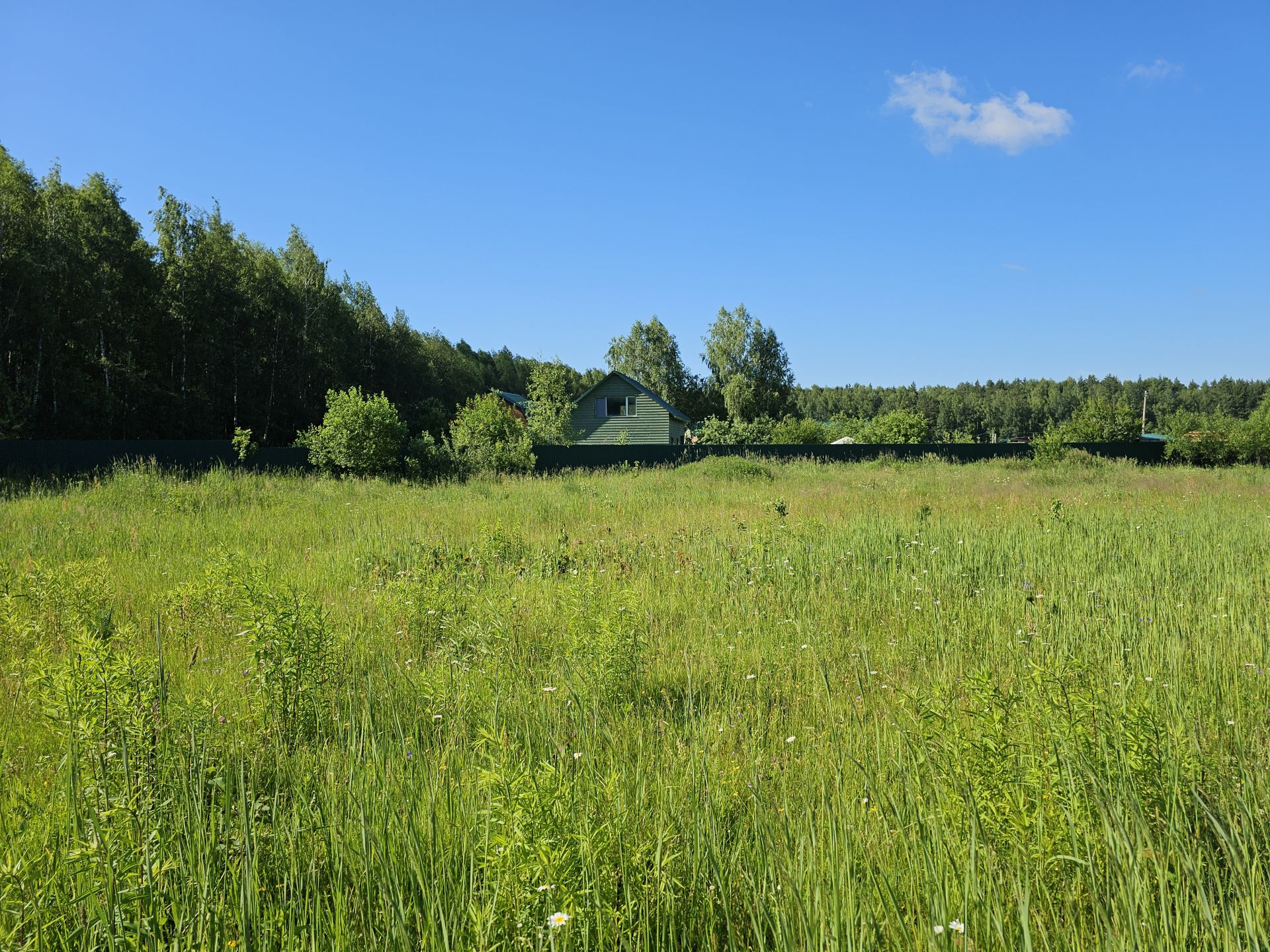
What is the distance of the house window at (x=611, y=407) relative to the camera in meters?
41.0

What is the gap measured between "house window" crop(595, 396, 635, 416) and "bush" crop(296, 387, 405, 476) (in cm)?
2332

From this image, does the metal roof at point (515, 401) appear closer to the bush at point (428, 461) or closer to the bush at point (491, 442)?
the bush at point (491, 442)

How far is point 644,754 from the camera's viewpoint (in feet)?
8.66

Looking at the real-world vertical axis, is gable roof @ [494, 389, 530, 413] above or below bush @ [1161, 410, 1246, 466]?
above

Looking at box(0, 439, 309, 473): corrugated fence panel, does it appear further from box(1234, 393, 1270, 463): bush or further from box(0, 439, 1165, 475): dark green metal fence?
box(1234, 393, 1270, 463): bush

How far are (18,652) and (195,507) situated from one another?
25.6 feet

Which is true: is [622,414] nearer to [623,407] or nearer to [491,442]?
[623,407]

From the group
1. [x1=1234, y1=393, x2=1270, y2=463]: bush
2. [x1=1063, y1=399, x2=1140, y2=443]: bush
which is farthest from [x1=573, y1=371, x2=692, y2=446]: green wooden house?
[x1=1234, y1=393, x2=1270, y2=463]: bush

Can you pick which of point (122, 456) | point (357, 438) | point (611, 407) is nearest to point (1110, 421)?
point (611, 407)

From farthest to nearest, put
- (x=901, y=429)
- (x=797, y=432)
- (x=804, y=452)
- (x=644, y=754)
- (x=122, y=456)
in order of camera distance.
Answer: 1. (x=797, y=432)
2. (x=901, y=429)
3. (x=804, y=452)
4. (x=122, y=456)
5. (x=644, y=754)

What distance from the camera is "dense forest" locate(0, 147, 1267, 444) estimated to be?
23625mm

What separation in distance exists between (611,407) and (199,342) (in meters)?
21.8

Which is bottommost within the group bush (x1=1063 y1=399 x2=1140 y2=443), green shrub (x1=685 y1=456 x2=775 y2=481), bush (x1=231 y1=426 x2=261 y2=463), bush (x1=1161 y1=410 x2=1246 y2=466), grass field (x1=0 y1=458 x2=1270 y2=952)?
grass field (x1=0 y1=458 x2=1270 y2=952)

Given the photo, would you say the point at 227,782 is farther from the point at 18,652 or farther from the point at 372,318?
the point at 372,318
